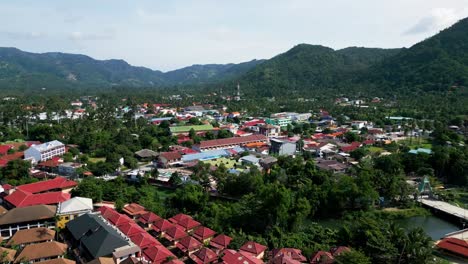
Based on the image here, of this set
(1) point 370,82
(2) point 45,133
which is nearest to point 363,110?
(1) point 370,82

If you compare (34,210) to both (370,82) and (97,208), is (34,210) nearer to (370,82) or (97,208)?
(97,208)

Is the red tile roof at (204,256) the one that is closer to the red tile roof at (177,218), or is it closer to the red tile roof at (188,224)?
the red tile roof at (188,224)

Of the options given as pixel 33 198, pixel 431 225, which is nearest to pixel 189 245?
pixel 33 198

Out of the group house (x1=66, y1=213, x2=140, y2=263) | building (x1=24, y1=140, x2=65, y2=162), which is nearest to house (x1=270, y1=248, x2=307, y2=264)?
house (x1=66, y1=213, x2=140, y2=263)

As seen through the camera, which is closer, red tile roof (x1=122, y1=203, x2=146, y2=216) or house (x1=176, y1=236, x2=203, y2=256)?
house (x1=176, y1=236, x2=203, y2=256)

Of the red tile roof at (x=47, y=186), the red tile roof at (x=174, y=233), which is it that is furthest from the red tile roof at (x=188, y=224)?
the red tile roof at (x=47, y=186)

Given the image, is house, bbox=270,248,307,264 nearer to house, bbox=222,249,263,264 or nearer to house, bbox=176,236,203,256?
house, bbox=222,249,263,264
